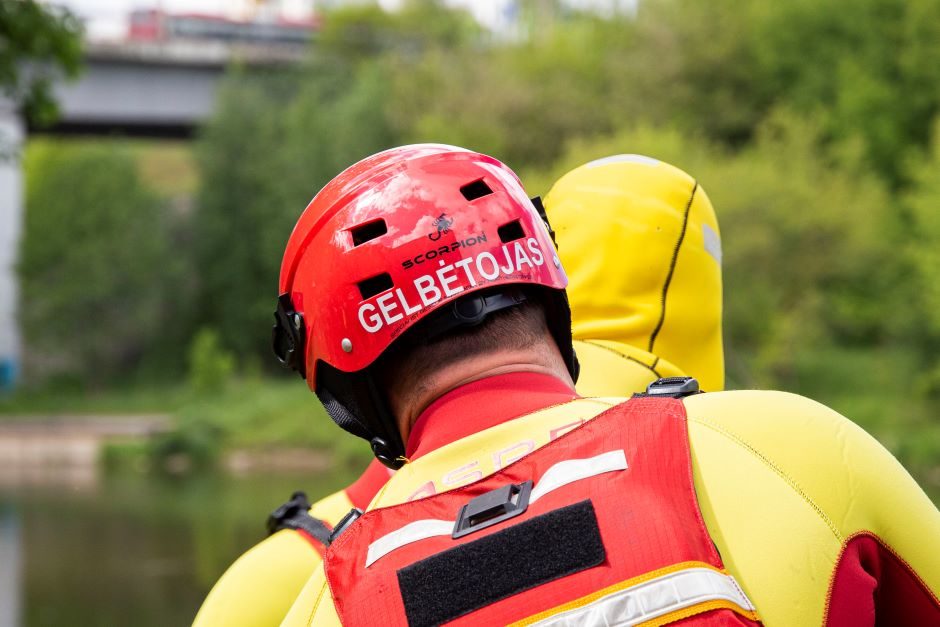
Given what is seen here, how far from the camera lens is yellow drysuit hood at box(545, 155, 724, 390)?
288 cm

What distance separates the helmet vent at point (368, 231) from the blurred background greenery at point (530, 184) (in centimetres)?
2846

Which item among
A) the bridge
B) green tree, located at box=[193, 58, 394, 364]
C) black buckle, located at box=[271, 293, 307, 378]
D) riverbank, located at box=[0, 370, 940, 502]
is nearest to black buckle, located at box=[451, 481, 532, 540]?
black buckle, located at box=[271, 293, 307, 378]

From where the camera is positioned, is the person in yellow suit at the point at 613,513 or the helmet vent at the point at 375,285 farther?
the helmet vent at the point at 375,285

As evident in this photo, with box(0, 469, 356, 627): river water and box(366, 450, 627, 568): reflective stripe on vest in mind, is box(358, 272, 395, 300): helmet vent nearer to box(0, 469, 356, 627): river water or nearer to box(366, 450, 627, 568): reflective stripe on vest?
box(366, 450, 627, 568): reflective stripe on vest

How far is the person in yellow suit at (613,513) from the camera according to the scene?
1.45 metres

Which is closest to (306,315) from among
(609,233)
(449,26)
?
(609,233)

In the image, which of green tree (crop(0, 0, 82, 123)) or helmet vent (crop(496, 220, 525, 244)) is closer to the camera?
helmet vent (crop(496, 220, 525, 244))

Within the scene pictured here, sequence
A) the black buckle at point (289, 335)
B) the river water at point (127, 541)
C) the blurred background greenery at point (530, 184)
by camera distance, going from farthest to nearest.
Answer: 1. the blurred background greenery at point (530, 184)
2. the river water at point (127, 541)
3. the black buckle at point (289, 335)

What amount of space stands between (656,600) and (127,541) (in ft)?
72.9

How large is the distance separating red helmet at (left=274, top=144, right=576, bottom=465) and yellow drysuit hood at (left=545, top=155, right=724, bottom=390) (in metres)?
0.88

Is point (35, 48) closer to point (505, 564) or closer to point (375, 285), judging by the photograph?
point (375, 285)

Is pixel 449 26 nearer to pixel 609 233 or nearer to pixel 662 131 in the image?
pixel 662 131

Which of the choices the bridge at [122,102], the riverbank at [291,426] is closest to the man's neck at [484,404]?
the riverbank at [291,426]

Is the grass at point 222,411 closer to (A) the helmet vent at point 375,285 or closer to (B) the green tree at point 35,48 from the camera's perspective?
(B) the green tree at point 35,48
